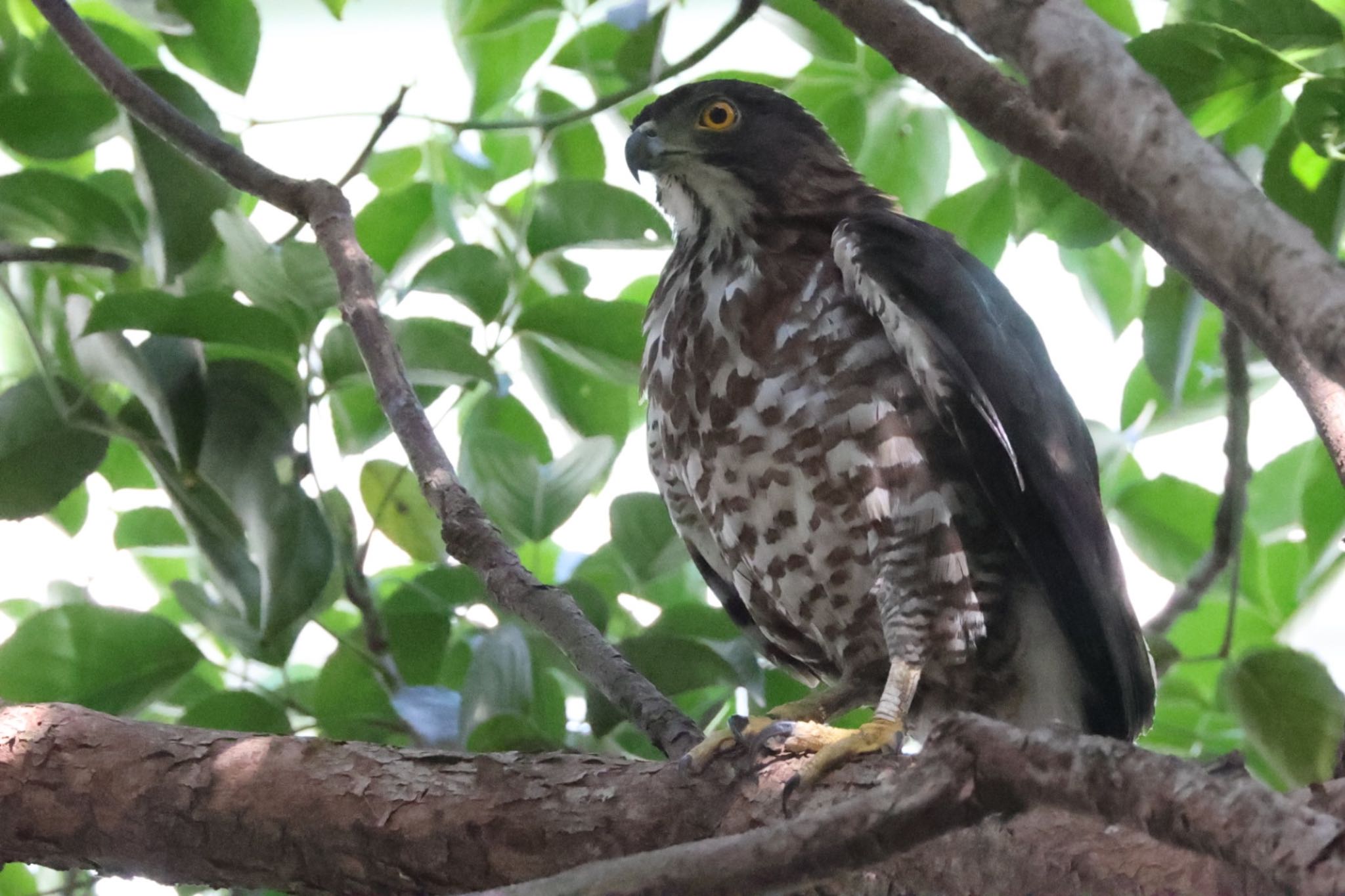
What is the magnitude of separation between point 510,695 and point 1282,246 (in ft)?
5.34

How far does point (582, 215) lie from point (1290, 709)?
174cm

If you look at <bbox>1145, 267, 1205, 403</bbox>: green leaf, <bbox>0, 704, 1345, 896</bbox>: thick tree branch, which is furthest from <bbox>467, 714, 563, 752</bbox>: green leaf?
<bbox>1145, 267, 1205, 403</bbox>: green leaf

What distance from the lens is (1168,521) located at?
3174mm

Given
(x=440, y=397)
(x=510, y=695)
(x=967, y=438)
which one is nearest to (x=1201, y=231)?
(x=967, y=438)

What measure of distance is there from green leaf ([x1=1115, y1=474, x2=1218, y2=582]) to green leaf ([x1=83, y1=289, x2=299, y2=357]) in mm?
2099

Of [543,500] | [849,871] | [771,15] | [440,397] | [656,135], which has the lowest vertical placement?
[849,871]

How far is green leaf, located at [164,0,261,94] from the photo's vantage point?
8.80 feet

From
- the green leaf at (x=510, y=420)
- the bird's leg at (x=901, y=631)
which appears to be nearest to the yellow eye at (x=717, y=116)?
the green leaf at (x=510, y=420)

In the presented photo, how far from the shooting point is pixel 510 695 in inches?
91.2

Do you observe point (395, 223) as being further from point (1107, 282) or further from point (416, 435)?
point (1107, 282)

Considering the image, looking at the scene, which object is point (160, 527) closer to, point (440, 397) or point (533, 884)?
point (440, 397)

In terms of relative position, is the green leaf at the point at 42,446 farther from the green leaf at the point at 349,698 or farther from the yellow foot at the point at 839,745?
the yellow foot at the point at 839,745

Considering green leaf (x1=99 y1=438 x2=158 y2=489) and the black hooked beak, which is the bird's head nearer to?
the black hooked beak

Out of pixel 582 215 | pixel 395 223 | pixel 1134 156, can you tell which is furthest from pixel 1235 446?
pixel 395 223
